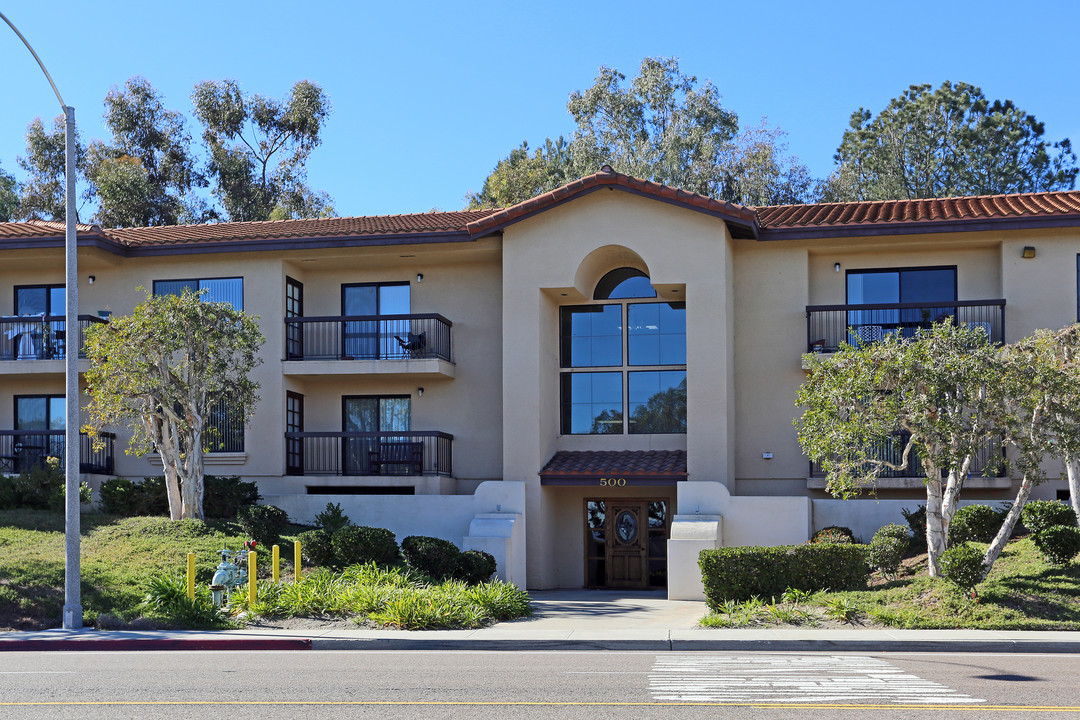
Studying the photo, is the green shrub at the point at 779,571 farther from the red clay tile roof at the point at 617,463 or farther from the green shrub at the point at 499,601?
the red clay tile roof at the point at 617,463

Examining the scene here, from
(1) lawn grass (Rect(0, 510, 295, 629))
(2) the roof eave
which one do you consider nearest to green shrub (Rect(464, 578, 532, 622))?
(1) lawn grass (Rect(0, 510, 295, 629))

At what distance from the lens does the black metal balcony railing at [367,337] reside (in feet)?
88.9

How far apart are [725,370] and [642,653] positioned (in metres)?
11.0

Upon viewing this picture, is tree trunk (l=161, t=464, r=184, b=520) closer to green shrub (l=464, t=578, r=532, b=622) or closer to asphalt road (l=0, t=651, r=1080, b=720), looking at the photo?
green shrub (l=464, t=578, r=532, b=622)

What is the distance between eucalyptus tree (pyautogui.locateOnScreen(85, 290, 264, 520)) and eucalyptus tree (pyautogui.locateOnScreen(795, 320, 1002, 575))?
1186cm

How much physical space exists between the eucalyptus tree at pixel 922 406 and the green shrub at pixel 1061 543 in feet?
4.94

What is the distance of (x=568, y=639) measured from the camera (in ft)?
50.3

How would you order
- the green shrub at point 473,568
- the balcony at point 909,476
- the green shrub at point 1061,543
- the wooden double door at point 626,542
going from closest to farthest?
the green shrub at point 1061,543
the green shrub at point 473,568
the balcony at point 909,476
the wooden double door at point 626,542

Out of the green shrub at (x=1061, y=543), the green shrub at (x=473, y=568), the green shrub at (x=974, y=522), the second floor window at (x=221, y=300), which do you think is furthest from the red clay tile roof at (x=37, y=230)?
the green shrub at (x=1061, y=543)

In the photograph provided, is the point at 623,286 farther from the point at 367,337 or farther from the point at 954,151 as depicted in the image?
the point at 954,151

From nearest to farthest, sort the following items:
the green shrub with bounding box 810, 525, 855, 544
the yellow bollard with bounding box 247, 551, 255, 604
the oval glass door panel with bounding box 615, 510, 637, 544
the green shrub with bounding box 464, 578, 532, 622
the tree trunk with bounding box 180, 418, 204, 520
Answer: the yellow bollard with bounding box 247, 551, 255, 604
the green shrub with bounding box 464, 578, 532, 622
the green shrub with bounding box 810, 525, 855, 544
the tree trunk with bounding box 180, 418, 204, 520
the oval glass door panel with bounding box 615, 510, 637, 544

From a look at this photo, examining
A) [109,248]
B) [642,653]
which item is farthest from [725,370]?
[109,248]

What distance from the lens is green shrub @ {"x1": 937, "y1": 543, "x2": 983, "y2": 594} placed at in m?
16.6

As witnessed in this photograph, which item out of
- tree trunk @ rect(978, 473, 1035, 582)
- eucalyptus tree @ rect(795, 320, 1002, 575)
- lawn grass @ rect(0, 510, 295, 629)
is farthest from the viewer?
lawn grass @ rect(0, 510, 295, 629)
